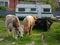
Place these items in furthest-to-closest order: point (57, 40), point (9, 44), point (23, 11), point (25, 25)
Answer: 1. point (23, 11)
2. point (25, 25)
3. point (57, 40)
4. point (9, 44)

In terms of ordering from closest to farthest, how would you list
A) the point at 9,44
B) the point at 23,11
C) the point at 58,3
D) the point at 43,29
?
the point at 9,44 < the point at 43,29 < the point at 23,11 < the point at 58,3

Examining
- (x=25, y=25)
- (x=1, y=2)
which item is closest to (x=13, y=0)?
(x=1, y=2)

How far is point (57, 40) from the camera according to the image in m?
16.4

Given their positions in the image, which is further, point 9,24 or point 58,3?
point 58,3

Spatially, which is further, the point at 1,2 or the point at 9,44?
the point at 1,2

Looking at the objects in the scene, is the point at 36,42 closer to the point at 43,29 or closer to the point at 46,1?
the point at 43,29

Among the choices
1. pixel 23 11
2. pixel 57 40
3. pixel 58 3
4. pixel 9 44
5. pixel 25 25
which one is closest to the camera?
pixel 9 44

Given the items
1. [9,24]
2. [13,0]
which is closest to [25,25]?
[9,24]

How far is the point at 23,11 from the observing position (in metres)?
39.2

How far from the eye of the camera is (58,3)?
195 feet

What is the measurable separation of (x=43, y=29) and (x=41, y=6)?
1709 centimetres

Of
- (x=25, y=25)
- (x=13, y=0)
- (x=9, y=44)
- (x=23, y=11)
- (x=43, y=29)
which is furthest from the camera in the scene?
(x=13, y=0)

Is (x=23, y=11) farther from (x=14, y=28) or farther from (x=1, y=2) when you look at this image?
(x=14, y=28)

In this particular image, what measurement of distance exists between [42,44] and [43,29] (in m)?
7.96
